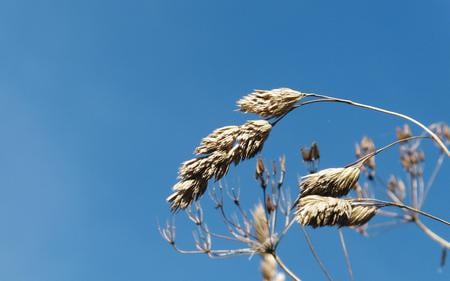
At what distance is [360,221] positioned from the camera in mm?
4945

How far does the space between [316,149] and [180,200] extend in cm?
123

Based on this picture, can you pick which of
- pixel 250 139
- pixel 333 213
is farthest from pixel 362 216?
pixel 250 139

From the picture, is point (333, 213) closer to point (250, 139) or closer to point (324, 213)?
point (324, 213)

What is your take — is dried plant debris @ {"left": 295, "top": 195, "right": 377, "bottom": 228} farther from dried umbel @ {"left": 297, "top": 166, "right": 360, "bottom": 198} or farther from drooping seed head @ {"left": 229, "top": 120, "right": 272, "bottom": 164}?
drooping seed head @ {"left": 229, "top": 120, "right": 272, "bottom": 164}

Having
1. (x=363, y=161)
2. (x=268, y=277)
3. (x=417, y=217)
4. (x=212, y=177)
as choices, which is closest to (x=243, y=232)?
(x=212, y=177)

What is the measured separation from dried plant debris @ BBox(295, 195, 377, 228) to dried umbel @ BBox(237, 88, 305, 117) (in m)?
0.87

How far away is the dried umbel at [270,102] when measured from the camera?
18.0 feet

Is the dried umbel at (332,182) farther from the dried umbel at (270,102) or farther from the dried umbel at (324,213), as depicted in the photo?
the dried umbel at (270,102)

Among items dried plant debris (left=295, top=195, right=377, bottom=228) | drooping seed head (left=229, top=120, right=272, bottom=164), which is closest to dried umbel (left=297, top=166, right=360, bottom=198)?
dried plant debris (left=295, top=195, right=377, bottom=228)

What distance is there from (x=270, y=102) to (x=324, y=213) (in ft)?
3.62

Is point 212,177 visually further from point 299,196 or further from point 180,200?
point 299,196

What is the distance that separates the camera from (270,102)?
550cm

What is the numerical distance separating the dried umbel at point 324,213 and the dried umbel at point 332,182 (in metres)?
0.15

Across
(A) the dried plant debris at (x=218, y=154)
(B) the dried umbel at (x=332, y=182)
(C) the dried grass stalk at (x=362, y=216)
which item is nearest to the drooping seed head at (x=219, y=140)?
(A) the dried plant debris at (x=218, y=154)
